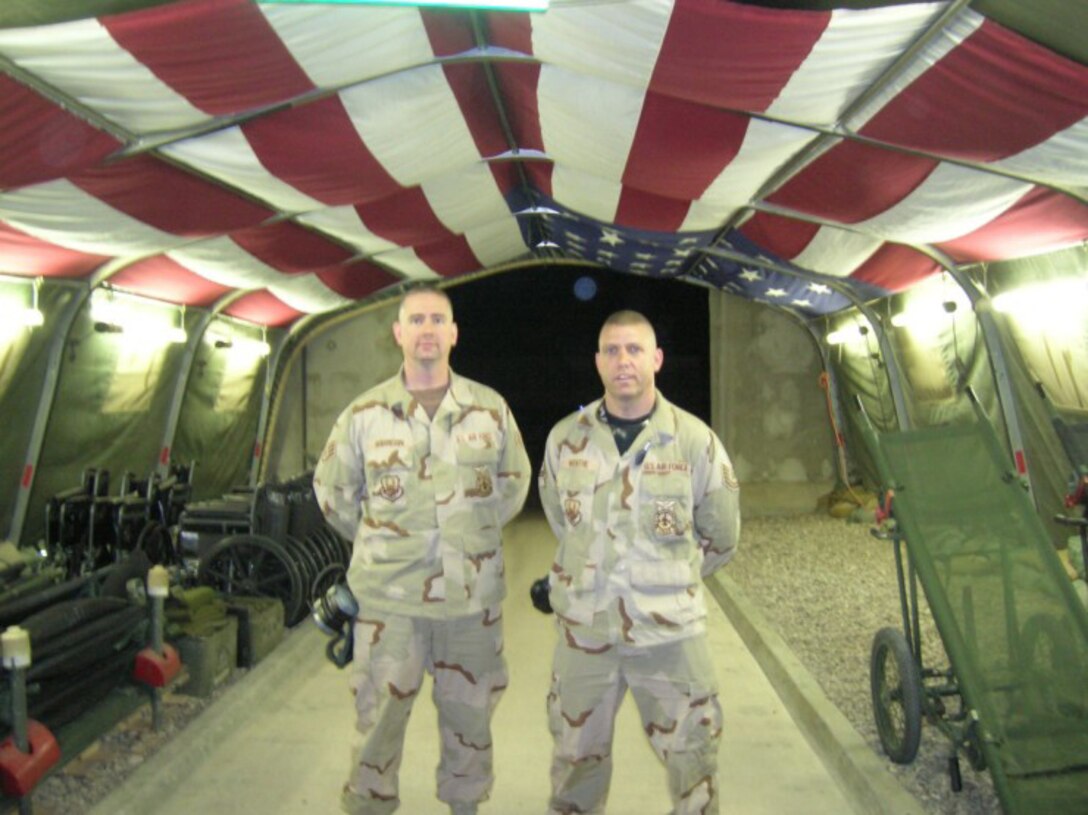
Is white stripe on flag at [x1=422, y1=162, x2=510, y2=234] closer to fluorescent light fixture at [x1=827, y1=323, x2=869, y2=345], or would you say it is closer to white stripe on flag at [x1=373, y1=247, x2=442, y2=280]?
white stripe on flag at [x1=373, y1=247, x2=442, y2=280]

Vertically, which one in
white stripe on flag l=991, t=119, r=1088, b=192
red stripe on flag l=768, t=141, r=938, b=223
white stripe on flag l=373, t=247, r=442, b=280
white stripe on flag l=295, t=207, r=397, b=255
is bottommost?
white stripe on flag l=991, t=119, r=1088, b=192

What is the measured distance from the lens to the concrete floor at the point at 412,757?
346cm

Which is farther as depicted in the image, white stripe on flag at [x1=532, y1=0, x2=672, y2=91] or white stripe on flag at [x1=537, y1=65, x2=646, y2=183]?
white stripe on flag at [x1=537, y1=65, x2=646, y2=183]

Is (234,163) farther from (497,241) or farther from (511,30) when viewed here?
(497,241)

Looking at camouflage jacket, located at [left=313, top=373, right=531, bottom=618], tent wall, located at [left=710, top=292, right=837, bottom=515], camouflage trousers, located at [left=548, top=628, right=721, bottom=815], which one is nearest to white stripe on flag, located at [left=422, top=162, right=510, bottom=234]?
camouflage jacket, located at [left=313, top=373, right=531, bottom=618]

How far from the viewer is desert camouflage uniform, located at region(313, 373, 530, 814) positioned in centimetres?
287

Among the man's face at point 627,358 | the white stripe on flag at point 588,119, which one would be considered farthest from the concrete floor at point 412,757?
the white stripe on flag at point 588,119

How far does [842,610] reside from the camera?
6023mm

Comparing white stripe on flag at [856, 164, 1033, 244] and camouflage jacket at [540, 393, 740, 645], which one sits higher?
white stripe on flag at [856, 164, 1033, 244]

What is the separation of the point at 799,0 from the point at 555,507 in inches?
72.2

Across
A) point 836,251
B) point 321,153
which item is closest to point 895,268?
point 836,251

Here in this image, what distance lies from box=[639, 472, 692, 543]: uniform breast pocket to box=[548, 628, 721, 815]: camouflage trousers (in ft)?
1.10

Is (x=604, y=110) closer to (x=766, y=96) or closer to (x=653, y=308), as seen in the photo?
(x=766, y=96)

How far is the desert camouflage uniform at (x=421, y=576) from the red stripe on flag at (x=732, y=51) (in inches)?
58.7
